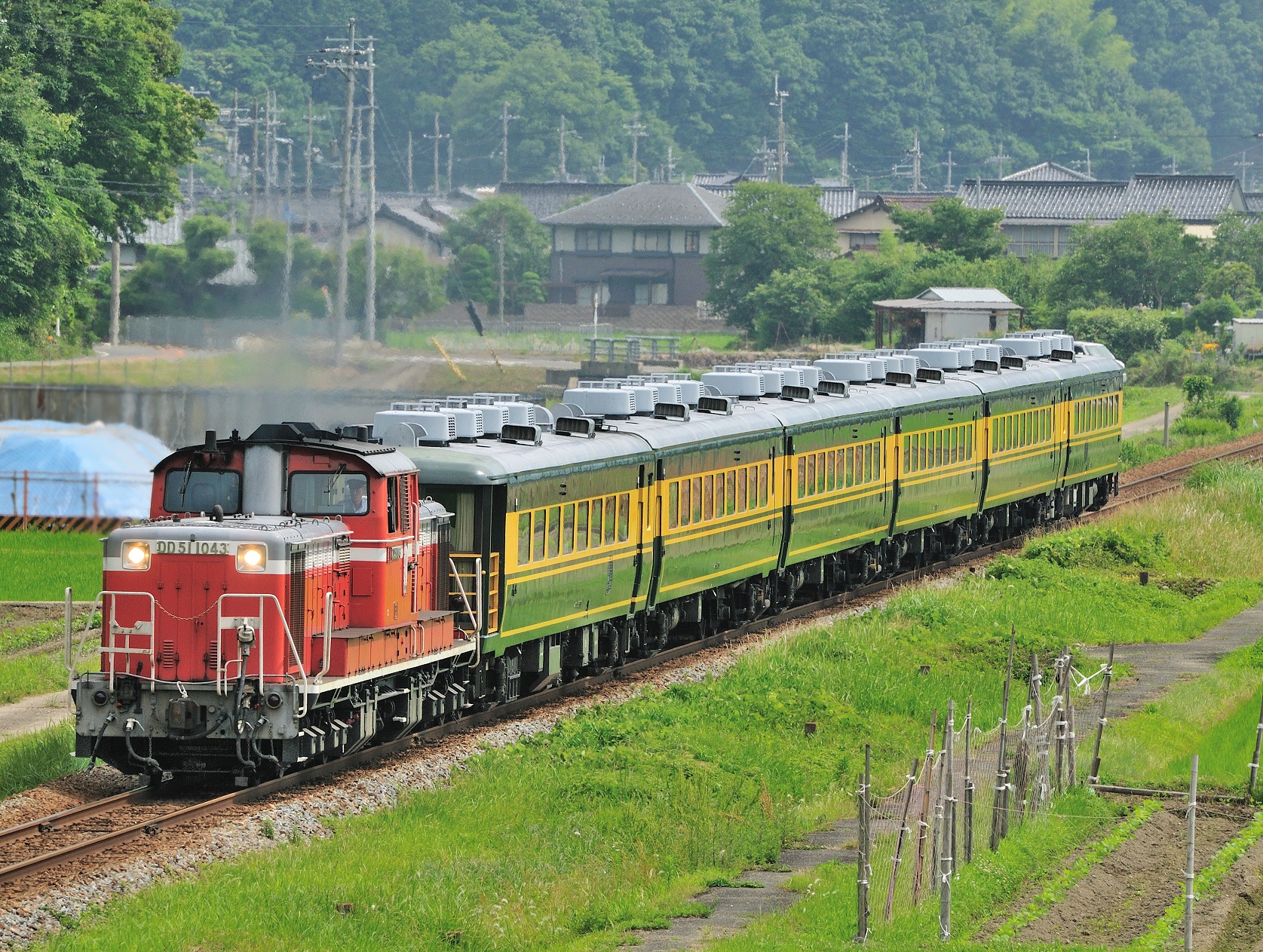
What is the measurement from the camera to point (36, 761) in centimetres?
2098

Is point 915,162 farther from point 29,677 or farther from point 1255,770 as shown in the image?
point 1255,770

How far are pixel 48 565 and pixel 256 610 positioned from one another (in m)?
24.6

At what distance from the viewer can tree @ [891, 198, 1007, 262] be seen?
9731cm

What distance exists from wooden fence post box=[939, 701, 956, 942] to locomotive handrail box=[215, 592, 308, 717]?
571 cm

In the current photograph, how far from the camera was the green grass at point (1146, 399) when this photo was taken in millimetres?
74125

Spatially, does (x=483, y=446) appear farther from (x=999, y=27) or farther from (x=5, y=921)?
(x=999, y=27)

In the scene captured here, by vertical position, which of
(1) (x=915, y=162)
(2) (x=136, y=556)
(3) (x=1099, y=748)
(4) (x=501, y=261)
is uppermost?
(1) (x=915, y=162)

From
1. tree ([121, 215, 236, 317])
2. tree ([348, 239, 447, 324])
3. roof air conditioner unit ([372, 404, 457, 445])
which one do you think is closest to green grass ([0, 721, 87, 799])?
roof air conditioner unit ([372, 404, 457, 445])

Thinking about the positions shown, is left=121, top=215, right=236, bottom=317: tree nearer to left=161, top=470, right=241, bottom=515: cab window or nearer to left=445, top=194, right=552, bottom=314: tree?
left=445, top=194, right=552, bottom=314: tree

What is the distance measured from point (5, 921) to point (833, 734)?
11184mm

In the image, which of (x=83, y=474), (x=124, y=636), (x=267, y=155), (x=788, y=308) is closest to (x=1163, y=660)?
(x=124, y=636)

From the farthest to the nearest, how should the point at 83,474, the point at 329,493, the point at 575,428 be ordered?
the point at 83,474 < the point at 575,428 < the point at 329,493

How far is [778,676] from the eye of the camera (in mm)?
25812

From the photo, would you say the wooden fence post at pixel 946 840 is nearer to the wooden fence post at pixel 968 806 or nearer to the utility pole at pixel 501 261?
the wooden fence post at pixel 968 806
